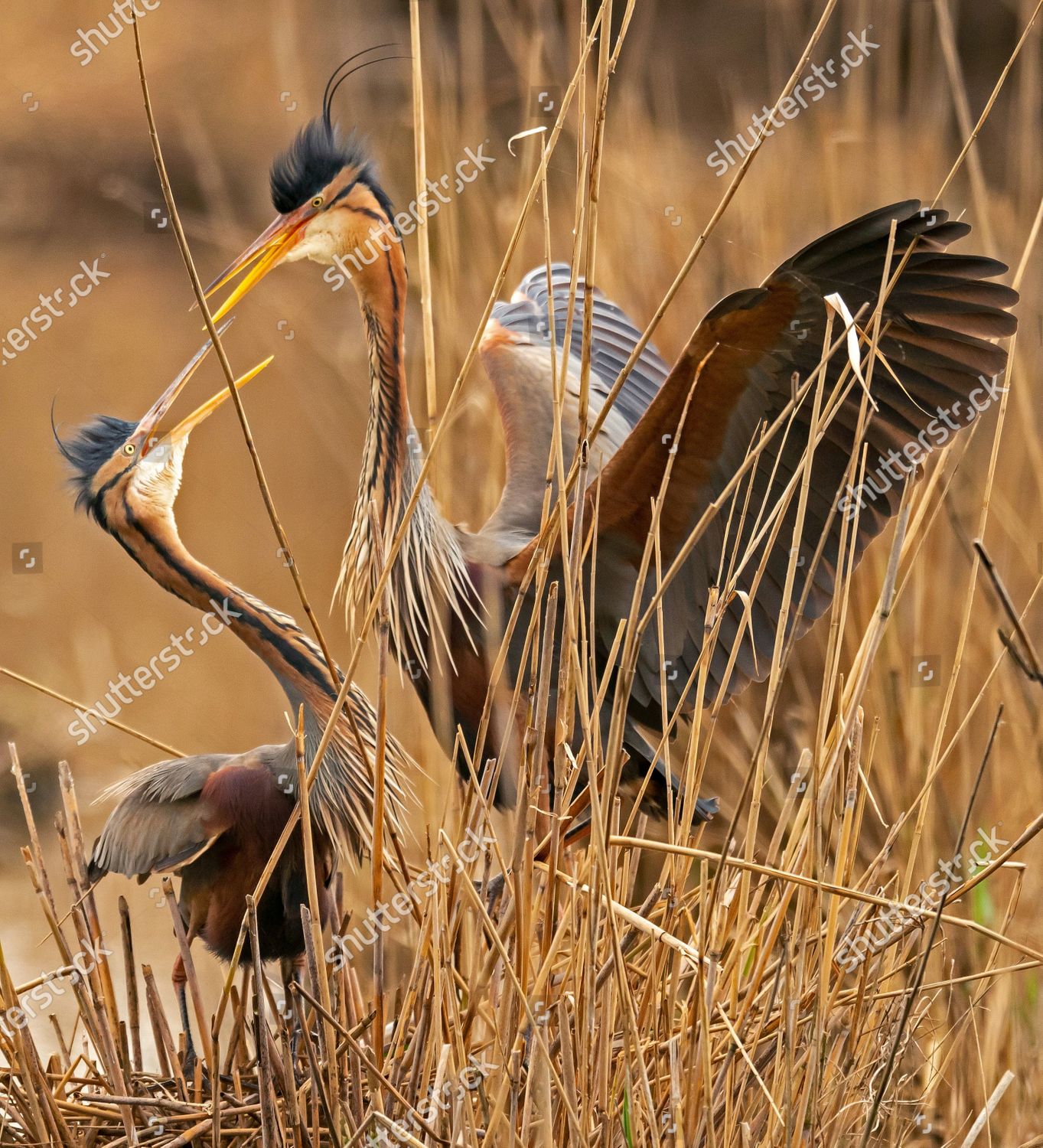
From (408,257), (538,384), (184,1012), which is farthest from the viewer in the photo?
(408,257)

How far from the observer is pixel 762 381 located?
0.88 m

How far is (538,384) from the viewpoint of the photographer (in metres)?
1.24

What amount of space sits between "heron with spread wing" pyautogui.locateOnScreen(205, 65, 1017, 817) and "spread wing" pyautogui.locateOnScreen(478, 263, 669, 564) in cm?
1

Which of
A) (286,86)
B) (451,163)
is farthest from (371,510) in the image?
(286,86)

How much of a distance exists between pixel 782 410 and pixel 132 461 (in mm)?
434

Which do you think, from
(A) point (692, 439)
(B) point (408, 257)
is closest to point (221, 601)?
(A) point (692, 439)

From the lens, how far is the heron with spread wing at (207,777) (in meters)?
0.77

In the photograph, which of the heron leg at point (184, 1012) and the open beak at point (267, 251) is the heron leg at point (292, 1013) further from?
the open beak at point (267, 251)

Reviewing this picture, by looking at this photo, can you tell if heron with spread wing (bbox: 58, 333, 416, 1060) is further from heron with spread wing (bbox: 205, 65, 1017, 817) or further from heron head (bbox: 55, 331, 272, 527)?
heron with spread wing (bbox: 205, 65, 1017, 817)

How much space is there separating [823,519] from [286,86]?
1119 mm

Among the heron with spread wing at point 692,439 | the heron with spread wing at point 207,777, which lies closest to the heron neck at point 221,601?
the heron with spread wing at point 207,777

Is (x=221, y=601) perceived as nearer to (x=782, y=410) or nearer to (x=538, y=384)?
(x=782, y=410)

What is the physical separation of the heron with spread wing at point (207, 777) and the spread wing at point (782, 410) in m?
0.24

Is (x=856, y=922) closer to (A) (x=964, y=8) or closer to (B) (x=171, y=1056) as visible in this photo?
(B) (x=171, y=1056)
